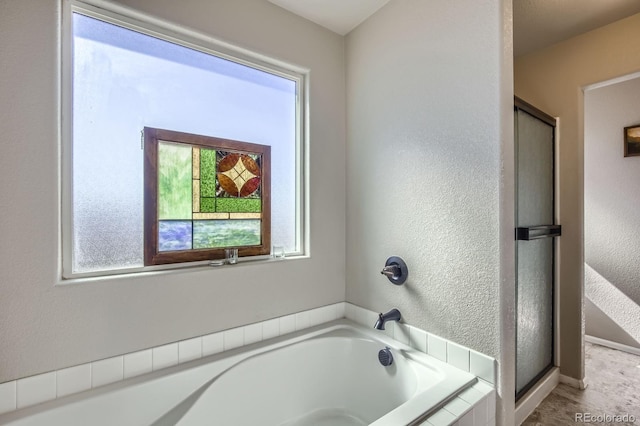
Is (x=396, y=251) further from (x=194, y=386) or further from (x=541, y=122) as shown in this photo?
(x=541, y=122)

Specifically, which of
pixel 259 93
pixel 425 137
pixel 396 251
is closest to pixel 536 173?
pixel 425 137

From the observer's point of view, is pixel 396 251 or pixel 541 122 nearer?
pixel 396 251

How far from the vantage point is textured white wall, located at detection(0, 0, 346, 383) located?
104 centimetres

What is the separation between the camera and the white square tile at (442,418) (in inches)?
38.6

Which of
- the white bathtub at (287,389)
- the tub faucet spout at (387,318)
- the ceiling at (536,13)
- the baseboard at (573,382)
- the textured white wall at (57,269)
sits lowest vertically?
the baseboard at (573,382)

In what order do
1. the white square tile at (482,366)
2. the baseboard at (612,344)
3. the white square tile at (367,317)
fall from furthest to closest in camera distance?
the baseboard at (612,344)
the white square tile at (367,317)
the white square tile at (482,366)

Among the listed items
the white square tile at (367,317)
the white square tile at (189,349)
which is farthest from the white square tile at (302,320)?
the white square tile at (189,349)

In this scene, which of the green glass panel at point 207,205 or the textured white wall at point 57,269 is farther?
the green glass panel at point 207,205

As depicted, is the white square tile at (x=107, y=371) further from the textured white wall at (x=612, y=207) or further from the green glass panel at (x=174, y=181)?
the textured white wall at (x=612, y=207)

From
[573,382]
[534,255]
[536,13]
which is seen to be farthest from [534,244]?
[536,13]

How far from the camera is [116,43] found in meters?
1.31

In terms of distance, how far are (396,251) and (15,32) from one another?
1.94 metres

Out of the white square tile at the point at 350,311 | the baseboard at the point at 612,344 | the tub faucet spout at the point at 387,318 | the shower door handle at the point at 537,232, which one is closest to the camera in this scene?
the tub faucet spout at the point at 387,318

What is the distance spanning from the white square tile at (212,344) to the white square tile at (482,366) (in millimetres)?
1243
